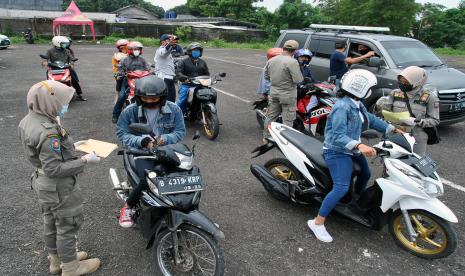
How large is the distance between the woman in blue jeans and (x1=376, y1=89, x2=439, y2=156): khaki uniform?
0.81m

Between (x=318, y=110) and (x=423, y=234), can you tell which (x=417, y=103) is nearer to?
(x=423, y=234)

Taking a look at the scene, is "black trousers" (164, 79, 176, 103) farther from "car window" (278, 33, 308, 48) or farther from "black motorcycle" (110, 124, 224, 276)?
"black motorcycle" (110, 124, 224, 276)

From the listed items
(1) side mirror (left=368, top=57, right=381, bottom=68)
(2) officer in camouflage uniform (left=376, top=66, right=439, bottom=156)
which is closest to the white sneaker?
(2) officer in camouflage uniform (left=376, top=66, right=439, bottom=156)

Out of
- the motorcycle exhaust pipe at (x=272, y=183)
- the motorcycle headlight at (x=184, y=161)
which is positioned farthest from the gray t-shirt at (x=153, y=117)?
the motorcycle exhaust pipe at (x=272, y=183)

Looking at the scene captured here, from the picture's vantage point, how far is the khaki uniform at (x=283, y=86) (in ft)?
19.6

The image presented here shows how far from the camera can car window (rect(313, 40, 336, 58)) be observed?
8.60 metres

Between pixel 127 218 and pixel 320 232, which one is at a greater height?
pixel 127 218

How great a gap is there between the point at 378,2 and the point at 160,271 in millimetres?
→ 30602

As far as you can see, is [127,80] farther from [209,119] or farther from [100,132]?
[209,119]

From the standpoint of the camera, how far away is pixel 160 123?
3.60 meters

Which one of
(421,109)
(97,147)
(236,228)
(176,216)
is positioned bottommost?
(236,228)

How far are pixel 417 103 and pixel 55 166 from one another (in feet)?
13.5

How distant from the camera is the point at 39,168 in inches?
112

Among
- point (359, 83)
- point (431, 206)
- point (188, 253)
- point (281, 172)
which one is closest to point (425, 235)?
point (431, 206)
